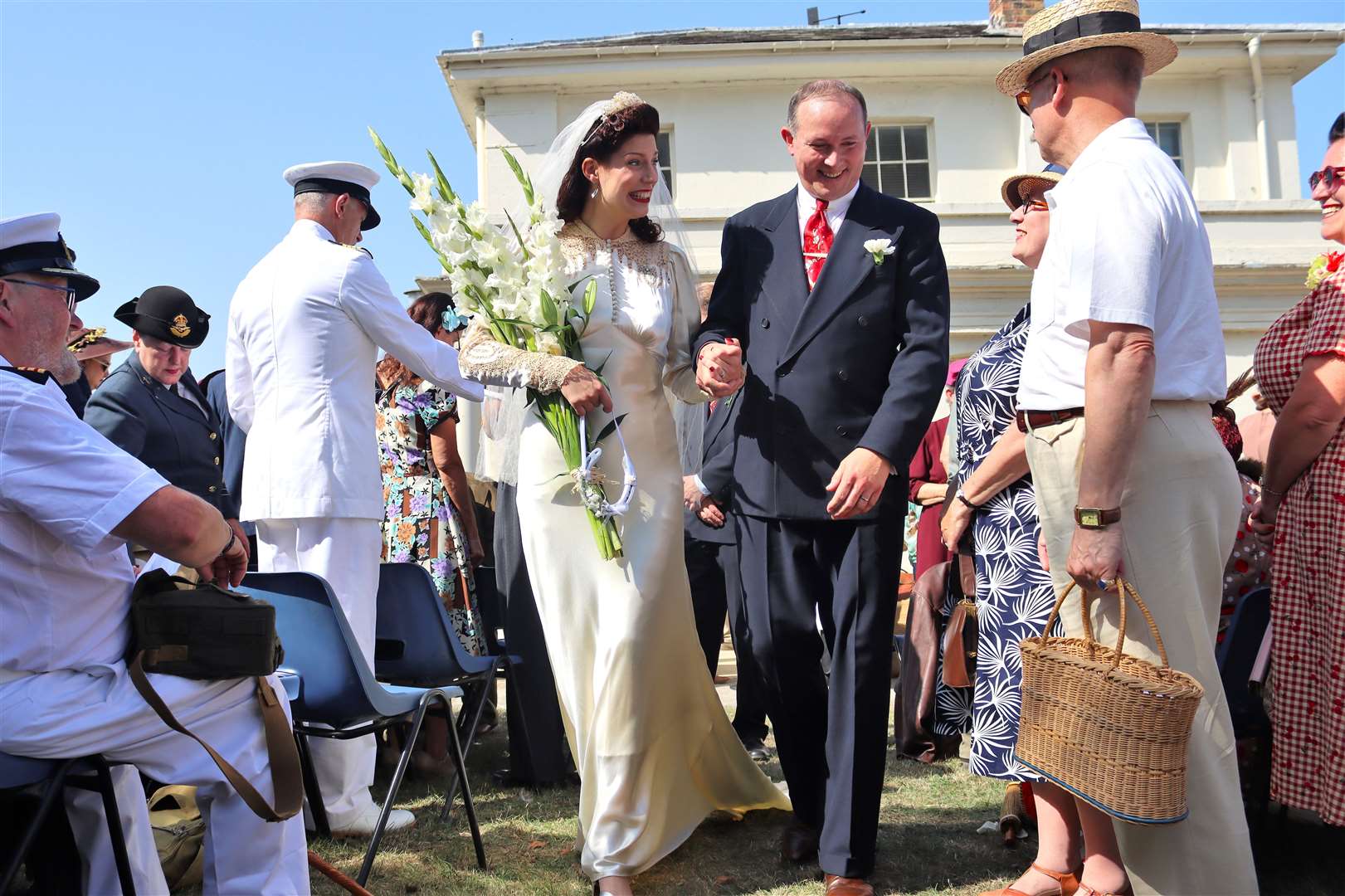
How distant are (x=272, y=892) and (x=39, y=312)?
1436 mm

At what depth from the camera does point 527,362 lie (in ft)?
12.8

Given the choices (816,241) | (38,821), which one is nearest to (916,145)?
(816,241)

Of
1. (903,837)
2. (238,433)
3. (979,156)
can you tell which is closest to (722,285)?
(903,837)

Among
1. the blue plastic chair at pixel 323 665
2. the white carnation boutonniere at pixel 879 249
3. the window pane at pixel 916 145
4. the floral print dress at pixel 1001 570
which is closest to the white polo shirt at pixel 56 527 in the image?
the blue plastic chair at pixel 323 665

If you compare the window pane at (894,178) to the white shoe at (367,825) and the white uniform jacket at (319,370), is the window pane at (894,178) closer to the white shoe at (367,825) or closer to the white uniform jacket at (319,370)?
the white uniform jacket at (319,370)

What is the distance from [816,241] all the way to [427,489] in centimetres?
288

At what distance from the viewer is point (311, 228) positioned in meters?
4.89

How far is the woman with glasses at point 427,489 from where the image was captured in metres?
6.14

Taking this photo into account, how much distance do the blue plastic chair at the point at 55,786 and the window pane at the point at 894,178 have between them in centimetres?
1760

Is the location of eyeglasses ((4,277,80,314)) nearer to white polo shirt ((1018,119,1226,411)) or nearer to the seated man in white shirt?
the seated man in white shirt

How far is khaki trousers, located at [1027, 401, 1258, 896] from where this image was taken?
293cm

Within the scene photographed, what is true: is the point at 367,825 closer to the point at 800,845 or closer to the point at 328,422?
the point at 328,422

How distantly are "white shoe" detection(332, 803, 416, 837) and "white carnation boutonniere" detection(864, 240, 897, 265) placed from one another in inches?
110

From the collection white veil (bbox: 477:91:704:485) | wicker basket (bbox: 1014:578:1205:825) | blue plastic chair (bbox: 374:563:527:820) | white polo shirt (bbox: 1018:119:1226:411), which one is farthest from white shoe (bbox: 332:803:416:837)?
white polo shirt (bbox: 1018:119:1226:411)
